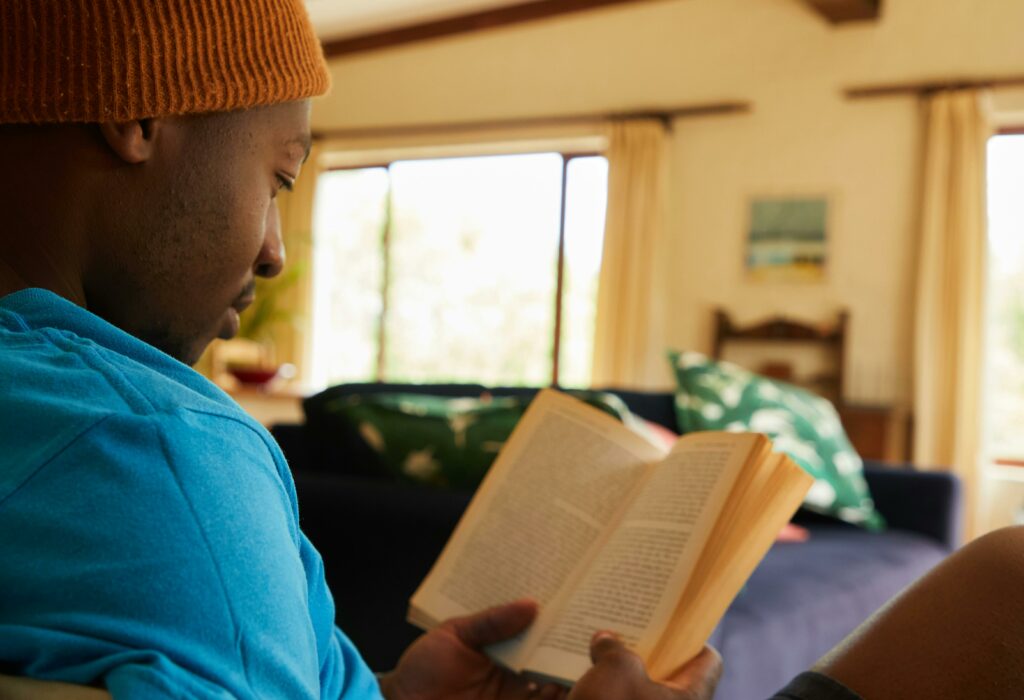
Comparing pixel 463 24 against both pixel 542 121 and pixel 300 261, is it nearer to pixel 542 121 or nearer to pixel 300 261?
pixel 542 121

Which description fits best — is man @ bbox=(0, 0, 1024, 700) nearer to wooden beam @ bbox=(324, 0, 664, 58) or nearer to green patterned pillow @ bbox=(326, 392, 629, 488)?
green patterned pillow @ bbox=(326, 392, 629, 488)

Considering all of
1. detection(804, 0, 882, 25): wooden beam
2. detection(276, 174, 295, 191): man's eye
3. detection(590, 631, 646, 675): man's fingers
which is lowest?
detection(590, 631, 646, 675): man's fingers

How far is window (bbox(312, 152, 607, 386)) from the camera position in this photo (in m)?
6.32

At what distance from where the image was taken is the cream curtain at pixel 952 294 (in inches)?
199

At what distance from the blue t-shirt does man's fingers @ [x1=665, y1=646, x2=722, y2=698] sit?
44cm

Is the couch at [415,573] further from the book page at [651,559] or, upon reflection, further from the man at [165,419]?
the man at [165,419]

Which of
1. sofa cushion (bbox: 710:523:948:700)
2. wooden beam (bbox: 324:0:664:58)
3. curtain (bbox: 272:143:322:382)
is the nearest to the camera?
sofa cushion (bbox: 710:523:948:700)

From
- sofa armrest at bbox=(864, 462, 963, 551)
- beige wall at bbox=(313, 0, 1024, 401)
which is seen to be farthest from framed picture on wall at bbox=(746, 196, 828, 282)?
sofa armrest at bbox=(864, 462, 963, 551)

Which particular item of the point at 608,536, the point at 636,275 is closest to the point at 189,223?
the point at 608,536

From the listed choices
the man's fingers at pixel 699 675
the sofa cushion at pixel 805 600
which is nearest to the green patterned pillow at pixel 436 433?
the sofa cushion at pixel 805 600

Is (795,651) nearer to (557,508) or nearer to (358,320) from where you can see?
(557,508)

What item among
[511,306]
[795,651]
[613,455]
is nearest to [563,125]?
[511,306]

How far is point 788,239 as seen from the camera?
5.58 metres

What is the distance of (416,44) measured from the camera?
267 inches
